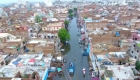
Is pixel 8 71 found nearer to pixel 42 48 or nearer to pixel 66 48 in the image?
pixel 42 48

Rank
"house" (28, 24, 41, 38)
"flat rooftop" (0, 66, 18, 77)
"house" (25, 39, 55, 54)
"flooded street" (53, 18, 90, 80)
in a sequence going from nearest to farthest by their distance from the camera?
"flat rooftop" (0, 66, 18, 77) < "flooded street" (53, 18, 90, 80) < "house" (25, 39, 55, 54) < "house" (28, 24, 41, 38)

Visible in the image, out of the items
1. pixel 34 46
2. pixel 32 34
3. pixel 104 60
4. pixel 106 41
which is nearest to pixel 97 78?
pixel 104 60

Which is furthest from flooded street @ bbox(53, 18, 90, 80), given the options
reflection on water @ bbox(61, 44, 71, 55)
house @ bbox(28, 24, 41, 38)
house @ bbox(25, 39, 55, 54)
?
house @ bbox(28, 24, 41, 38)

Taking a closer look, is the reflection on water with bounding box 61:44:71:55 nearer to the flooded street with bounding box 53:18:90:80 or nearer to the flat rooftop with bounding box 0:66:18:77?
the flooded street with bounding box 53:18:90:80

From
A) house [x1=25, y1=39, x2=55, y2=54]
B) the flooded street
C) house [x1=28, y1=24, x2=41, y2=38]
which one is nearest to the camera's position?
the flooded street

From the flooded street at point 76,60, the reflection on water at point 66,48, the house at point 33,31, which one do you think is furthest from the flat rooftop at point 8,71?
the house at point 33,31

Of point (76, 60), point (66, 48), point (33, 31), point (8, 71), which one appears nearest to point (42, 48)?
point (76, 60)

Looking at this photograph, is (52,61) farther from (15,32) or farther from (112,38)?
(15,32)

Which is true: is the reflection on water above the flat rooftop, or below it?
below

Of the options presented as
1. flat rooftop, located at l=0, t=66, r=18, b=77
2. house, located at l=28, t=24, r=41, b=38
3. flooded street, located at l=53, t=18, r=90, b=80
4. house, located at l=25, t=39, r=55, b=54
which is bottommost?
flooded street, located at l=53, t=18, r=90, b=80

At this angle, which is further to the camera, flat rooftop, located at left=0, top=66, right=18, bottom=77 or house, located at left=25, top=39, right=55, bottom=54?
house, located at left=25, top=39, right=55, bottom=54

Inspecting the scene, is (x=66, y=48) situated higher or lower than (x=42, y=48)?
lower
